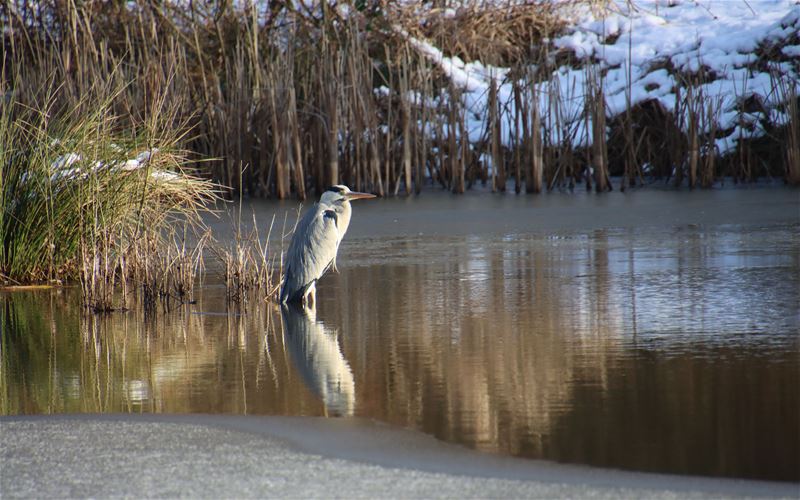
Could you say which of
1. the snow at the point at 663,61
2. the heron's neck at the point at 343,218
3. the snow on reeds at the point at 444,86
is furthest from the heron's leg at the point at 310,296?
the snow at the point at 663,61

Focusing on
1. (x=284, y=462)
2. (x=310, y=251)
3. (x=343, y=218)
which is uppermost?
(x=343, y=218)

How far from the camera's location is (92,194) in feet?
23.2

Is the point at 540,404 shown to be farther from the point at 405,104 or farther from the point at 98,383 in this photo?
the point at 405,104

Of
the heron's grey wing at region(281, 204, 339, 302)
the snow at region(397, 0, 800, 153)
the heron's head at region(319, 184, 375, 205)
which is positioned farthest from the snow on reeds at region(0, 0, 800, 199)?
the heron's grey wing at region(281, 204, 339, 302)

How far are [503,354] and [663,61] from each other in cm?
1370

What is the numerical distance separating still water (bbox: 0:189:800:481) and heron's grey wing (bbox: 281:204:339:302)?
0.21 meters

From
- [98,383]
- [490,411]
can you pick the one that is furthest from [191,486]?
[98,383]

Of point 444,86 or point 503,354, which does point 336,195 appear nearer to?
point 503,354

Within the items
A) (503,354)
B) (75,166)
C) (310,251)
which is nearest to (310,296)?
(310,251)

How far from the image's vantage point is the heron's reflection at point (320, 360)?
4.07 meters

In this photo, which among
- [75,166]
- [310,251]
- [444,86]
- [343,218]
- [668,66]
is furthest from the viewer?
[444,86]

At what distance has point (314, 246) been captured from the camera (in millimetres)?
6816

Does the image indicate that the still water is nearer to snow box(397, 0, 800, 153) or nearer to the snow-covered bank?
the snow-covered bank

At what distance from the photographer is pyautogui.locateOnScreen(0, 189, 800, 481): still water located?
137 inches
